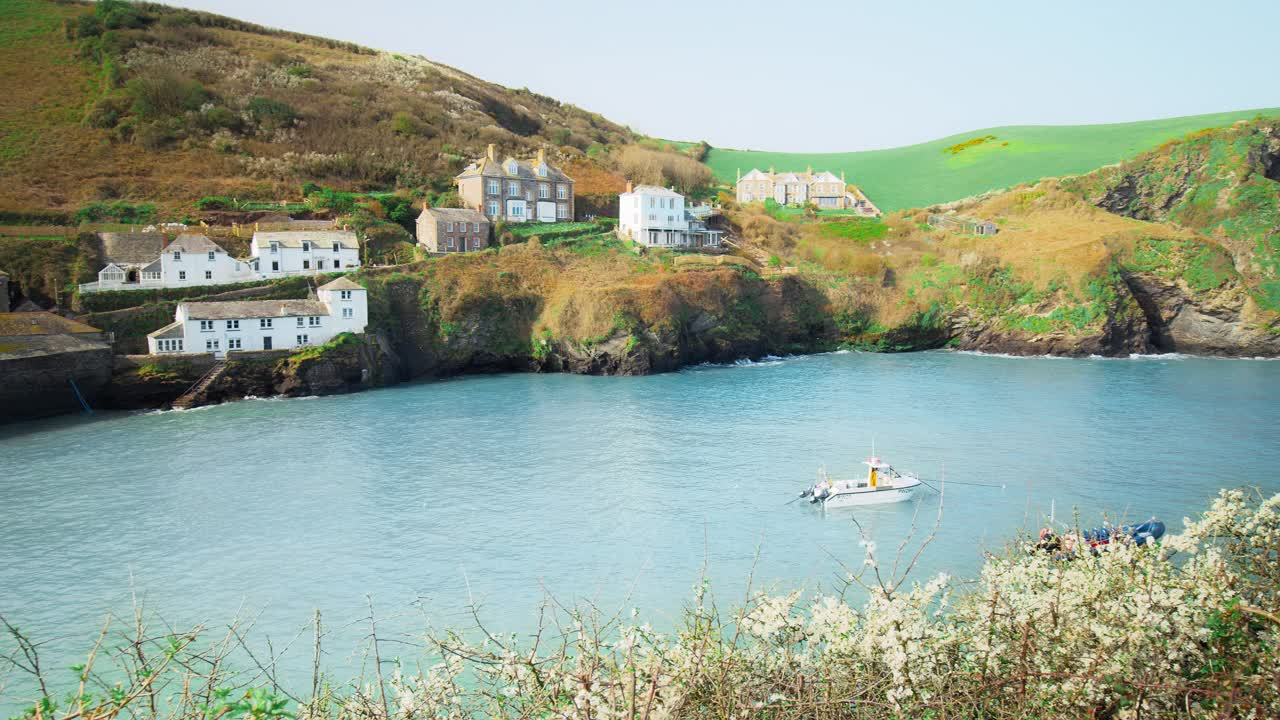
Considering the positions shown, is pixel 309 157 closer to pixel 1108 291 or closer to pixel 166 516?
pixel 166 516

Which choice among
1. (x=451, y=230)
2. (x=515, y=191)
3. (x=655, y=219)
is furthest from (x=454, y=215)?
(x=655, y=219)

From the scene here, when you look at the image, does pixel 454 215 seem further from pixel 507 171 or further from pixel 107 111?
pixel 107 111

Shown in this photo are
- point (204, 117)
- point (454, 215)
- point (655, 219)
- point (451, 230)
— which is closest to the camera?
point (451, 230)

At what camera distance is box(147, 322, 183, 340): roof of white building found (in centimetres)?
4828

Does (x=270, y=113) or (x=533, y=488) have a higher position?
(x=270, y=113)

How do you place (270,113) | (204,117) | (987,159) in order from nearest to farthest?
1. (204,117)
2. (270,113)
3. (987,159)

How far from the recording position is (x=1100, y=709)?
27.8 feet

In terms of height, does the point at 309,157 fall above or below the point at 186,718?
above

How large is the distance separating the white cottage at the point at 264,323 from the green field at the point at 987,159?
77382 mm

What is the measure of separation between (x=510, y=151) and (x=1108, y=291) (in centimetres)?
6760

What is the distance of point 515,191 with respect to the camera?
77875 millimetres

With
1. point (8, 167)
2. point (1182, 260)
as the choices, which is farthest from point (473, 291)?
point (1182, 260)

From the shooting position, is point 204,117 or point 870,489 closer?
point 870,489

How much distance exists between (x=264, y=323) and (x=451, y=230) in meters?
20.7
